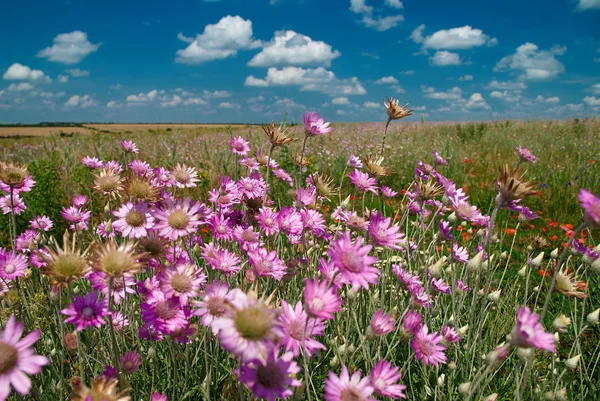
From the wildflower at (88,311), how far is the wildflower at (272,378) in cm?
60

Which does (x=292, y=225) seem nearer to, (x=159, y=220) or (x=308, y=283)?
(x=159, y=220)

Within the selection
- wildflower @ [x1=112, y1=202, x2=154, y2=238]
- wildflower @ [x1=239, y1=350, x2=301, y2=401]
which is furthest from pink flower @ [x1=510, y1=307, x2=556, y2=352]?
wildflower @ [x1=112, y1=202, x2=154, y2=238]

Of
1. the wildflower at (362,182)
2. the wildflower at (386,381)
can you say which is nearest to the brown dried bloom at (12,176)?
the wildflower at (362,182)

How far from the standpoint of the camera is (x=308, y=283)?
1088mm

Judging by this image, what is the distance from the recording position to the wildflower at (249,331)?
0.89 metres

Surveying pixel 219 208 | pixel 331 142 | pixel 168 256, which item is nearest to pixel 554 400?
pixel 168 256

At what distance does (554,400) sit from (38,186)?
5.45 m

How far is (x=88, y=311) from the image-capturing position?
1338 millimetres

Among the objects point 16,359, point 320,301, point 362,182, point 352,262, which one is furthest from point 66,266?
point 362,182

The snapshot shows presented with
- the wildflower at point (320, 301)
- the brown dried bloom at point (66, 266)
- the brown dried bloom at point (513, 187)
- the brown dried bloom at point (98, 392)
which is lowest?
the brown dried bloom at point (98, 392)

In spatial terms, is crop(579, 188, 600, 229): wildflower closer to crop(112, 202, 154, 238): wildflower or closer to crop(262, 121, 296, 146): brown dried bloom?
crop(262, 121, 296, 146): brown dried bloom

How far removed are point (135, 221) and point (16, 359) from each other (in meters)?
0.71

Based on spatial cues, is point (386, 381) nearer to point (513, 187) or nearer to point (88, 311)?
point (513, 187)

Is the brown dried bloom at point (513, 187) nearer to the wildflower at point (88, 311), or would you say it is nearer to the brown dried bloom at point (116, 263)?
the brown dried bloom at point (116, 263)
